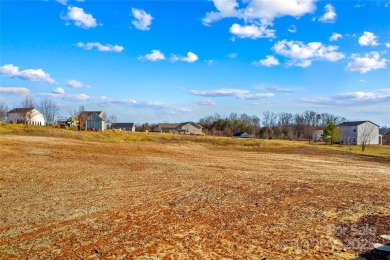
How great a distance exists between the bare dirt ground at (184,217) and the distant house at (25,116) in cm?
6397

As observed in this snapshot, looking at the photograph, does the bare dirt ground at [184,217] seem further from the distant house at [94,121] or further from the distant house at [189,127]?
the distant house at [189,127]

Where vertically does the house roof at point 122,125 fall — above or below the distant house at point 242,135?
above

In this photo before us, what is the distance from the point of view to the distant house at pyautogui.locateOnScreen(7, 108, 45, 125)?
71.8 m

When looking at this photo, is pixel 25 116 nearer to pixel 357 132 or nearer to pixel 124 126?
pixel 124 126

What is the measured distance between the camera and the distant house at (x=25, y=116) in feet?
236

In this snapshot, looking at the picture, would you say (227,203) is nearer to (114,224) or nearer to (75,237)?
(114,224)

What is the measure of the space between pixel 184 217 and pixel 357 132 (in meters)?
86.0

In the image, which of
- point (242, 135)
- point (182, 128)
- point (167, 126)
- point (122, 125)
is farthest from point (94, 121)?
point (167, 126)

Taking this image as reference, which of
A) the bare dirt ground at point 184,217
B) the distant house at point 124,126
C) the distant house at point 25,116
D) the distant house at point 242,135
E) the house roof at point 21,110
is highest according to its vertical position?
the house roof at point 21,110

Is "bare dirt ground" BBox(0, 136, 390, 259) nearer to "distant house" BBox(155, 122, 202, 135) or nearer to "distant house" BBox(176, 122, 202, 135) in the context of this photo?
"distant house" BBox(155, 122, 202, 135)

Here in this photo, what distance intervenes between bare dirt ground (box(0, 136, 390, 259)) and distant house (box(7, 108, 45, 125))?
64.0m

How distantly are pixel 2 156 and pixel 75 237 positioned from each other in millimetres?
14825

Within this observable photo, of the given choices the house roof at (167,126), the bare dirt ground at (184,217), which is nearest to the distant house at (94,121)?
the house roof at (167,126)

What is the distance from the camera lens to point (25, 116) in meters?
71.7
